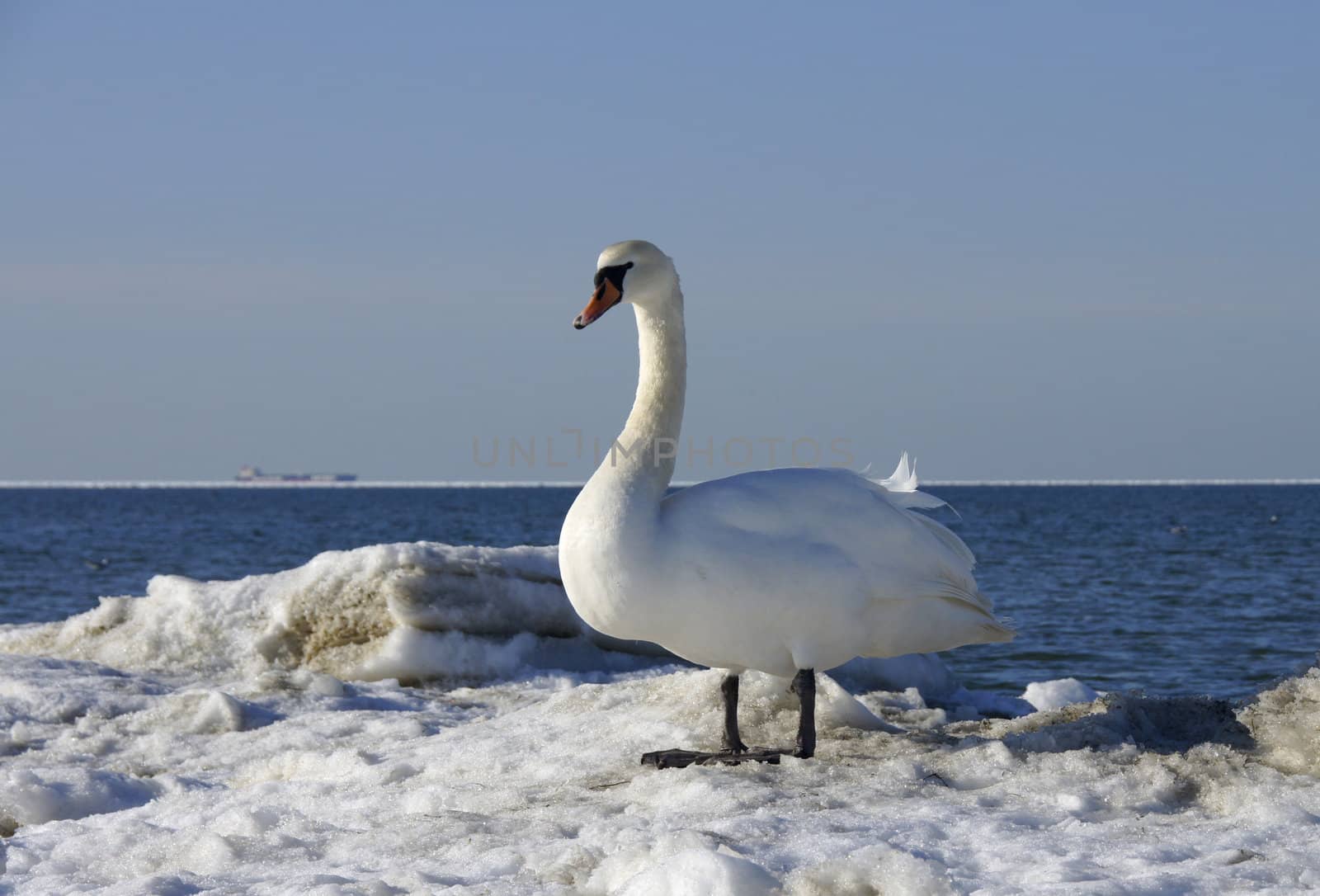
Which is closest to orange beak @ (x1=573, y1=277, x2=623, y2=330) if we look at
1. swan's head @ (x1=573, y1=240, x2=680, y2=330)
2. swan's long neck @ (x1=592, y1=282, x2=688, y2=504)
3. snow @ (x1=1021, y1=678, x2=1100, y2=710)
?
swan's head @ (x1=573, y1=240, x2=680, y2=330)

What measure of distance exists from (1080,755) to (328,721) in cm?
400

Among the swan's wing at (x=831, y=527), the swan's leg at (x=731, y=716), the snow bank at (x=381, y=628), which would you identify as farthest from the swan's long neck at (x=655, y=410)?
the snow bank at (x=381, y=628)

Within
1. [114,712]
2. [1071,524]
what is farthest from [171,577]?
[1071,524]

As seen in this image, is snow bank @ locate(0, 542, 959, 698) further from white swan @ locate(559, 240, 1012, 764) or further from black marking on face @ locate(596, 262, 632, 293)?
black marking on face @ locate(596, 262, 632, 293)

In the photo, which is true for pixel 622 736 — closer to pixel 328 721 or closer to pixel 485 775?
pixel 485 775

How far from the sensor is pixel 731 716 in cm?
570

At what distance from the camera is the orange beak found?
5.75 meters

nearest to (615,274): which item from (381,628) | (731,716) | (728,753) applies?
(731,716)

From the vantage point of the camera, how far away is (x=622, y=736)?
610 centimetres

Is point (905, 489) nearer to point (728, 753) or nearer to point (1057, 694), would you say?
point (728, 753)

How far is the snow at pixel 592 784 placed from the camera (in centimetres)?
394

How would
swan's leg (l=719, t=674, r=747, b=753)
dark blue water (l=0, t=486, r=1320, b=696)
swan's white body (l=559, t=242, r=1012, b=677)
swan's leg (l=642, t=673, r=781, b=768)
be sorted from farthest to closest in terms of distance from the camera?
dark blue water (l=0, t=486, r=1320, b=696)
swan's leg (l=719, t=674, r=747, b=753)
swan's leg (l=642, t=673, r=781, b=768)
swan's white body (l=559, t=242, r=1012, b=677)

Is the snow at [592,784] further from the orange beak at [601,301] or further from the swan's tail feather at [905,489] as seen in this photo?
the orange beak at [601,301]

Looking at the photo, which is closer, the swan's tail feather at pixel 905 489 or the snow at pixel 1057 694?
the swan's tail feather at pixel 905 489
